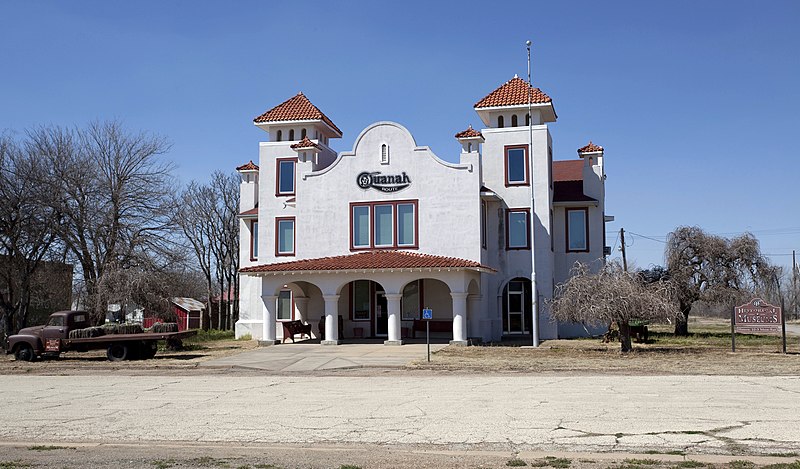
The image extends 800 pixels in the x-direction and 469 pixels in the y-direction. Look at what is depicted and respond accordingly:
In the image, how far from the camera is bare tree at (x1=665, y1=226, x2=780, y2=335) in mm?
42094

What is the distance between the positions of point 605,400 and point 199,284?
63164 millimetres

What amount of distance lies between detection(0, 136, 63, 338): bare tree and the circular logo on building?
13.4 meters

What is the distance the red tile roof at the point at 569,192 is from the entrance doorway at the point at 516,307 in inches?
184

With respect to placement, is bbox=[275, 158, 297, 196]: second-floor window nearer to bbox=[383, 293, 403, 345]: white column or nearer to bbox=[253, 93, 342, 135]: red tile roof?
bbox=[253, 93, 342, 135]: red tile roof

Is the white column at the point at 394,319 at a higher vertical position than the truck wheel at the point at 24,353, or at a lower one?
higher

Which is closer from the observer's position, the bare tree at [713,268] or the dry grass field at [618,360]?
the dry grass field at [618,360]

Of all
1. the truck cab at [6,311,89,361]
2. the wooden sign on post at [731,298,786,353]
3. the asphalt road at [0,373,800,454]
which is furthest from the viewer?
the truck cab at [6,311,89,361]

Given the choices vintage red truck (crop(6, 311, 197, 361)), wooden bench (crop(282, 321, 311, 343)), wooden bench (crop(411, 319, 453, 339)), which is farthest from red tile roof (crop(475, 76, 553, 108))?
vintage red truck (crop(6, 311, 197, 361))

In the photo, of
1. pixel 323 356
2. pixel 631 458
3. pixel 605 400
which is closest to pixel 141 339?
pixel 323 356

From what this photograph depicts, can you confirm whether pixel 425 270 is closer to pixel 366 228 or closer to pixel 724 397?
pixel 366 228

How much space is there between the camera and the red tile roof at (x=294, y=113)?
40562mm

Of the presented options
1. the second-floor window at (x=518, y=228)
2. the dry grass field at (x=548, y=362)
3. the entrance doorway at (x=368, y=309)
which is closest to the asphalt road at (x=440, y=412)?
the dry grass field at (x=548, y=362)

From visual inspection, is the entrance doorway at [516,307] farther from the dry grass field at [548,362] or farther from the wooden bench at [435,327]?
the dry grass field at [548,362]

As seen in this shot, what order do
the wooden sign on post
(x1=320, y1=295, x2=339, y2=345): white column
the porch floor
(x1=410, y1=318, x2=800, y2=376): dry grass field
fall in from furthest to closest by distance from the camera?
(x1=320, y1=295, x2=339, y2=345): white column
the wooden sign on post
the porch floor
(x1=410, y1=318, x2=800, y2=376): dry grass field
